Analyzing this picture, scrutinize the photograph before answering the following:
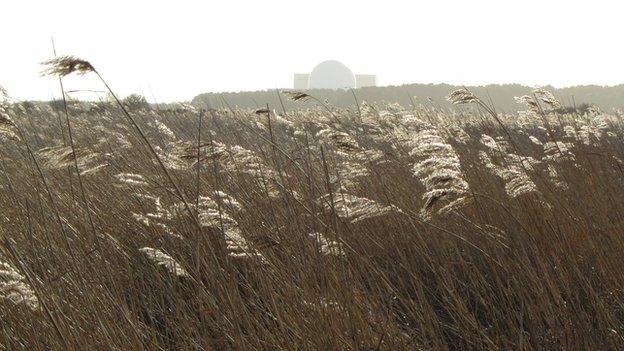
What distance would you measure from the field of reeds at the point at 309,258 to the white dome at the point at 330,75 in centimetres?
6105

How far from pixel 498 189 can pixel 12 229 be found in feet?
8.54

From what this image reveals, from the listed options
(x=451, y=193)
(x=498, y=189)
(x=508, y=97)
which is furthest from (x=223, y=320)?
(x=508, y=97)

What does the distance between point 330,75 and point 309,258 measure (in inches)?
2526

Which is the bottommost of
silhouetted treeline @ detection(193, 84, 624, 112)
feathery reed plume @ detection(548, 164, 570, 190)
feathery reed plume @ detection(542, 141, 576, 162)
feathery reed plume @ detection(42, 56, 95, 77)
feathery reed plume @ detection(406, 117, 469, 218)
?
silhouetted treeline @ detection(193, 84, 624, 112)

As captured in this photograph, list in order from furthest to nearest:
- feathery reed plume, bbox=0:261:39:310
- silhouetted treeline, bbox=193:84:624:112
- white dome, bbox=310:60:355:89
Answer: white dome, bbox=310:60:355:89 < silhouetted treeline, bbox=193:84:624:112 < feathery reed plume, bbox=0:261:39:310

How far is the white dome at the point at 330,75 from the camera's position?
65.0 metres

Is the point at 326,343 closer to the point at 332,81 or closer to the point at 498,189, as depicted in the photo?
the point at 498,189

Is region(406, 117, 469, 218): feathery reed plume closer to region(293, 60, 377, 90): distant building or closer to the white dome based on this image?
region(293, 60, 377, 90): distant building

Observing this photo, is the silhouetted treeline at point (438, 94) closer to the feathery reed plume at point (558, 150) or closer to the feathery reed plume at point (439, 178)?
the feathery reed plume at point (558, 150)

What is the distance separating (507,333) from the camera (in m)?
2.40

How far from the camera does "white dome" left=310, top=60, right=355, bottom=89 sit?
6500cm

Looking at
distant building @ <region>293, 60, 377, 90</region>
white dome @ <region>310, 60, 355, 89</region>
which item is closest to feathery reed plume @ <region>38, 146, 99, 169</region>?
distant building @ <region>293, 60, 377, 90</region>

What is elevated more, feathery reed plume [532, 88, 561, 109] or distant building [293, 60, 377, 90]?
feathery reed plume [532, 88, 561, 109]

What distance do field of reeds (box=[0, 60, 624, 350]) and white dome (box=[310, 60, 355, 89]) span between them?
6105 centimetres
